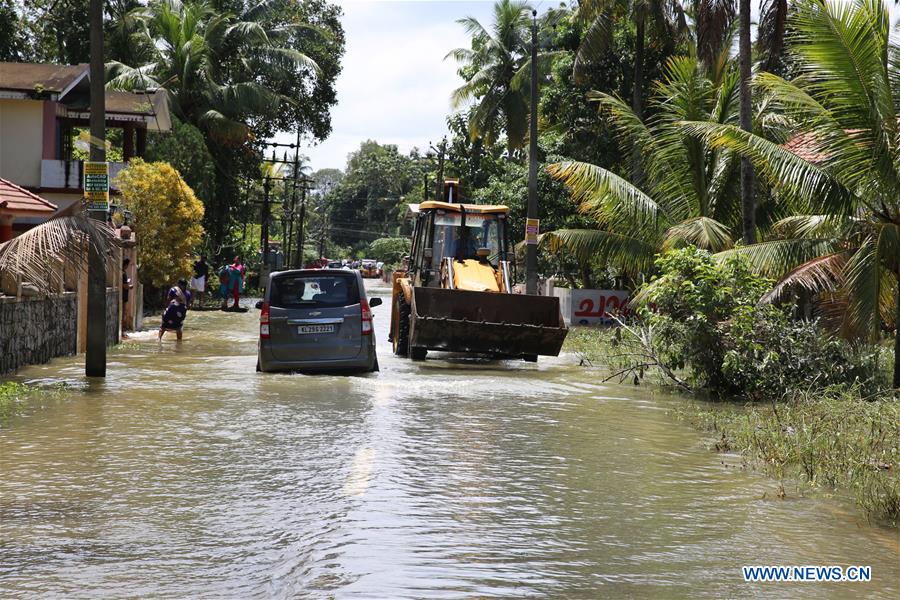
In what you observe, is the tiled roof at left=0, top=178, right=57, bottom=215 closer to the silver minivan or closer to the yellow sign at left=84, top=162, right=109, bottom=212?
the yellow sign at left=84, top=162, right=109, bottom=212

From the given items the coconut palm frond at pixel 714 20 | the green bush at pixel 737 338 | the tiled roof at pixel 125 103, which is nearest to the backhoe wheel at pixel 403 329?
the green bush at pixel 737 338

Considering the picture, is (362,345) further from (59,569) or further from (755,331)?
(59,569)

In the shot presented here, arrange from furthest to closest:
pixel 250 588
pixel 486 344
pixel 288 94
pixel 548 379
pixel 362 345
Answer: pixel 288 94, pixel 486 344, pixel 548 379, pixel 362 345, pixel 250 588

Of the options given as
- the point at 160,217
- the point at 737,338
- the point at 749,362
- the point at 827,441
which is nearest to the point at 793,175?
the point at 737,338

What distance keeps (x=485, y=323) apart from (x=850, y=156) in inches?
275

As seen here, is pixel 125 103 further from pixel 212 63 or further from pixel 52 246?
pixel 52 246

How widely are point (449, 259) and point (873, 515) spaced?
1468cm

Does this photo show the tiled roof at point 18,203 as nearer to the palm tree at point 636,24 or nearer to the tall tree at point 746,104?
the tall tree at point 746,104

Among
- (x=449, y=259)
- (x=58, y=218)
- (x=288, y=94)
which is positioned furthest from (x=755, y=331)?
(x=288, y=94)

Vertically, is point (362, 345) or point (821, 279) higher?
point (821, 279)

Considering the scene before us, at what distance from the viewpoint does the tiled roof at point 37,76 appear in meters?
31.7

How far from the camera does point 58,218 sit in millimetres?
15266

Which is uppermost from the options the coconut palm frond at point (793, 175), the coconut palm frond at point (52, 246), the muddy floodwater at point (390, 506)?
the coconut palm frond at point (793, 175)

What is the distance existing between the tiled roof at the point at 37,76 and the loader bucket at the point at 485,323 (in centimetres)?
1692
